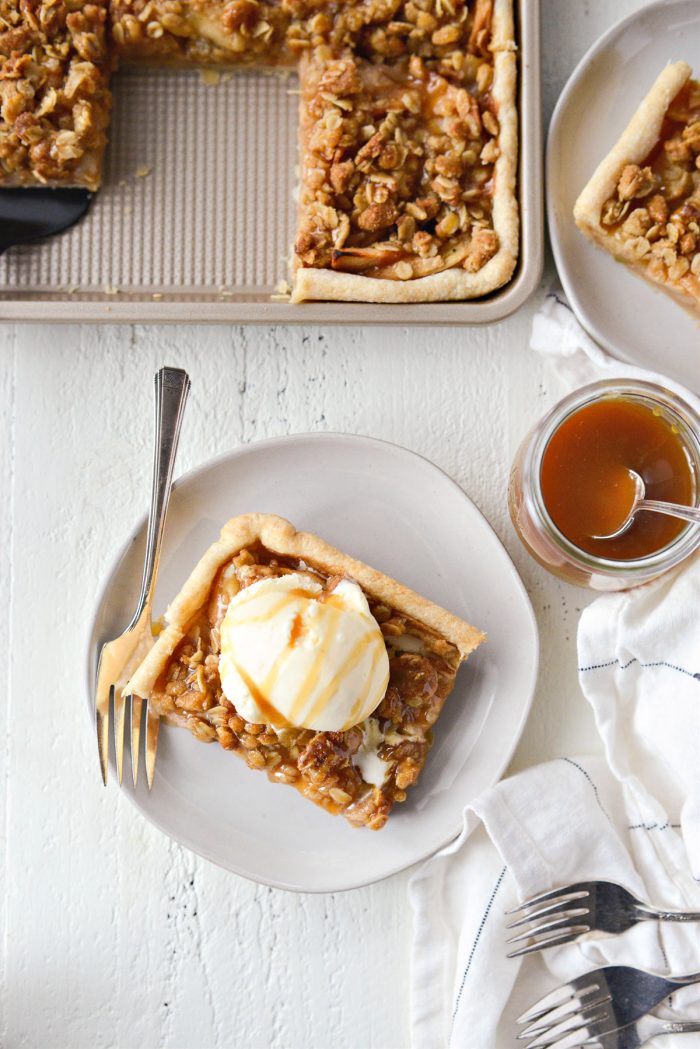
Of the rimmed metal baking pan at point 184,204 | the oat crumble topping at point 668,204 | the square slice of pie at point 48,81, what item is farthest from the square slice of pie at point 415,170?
the square slice of pie at point 48,81

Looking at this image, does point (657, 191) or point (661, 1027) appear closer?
point (661, 1027)

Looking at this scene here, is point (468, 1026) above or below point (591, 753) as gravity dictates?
below

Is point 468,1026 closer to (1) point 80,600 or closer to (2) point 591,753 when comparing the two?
(2) point 591,753

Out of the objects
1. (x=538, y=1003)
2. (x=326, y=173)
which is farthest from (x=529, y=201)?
(x=538, y=1003)

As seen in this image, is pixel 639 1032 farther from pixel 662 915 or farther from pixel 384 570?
pixel 384 570

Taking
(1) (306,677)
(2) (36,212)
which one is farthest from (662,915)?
(2) (36,212)
